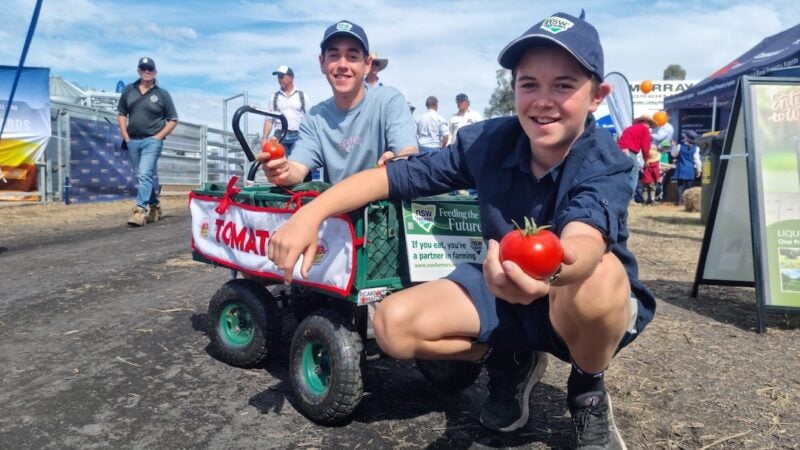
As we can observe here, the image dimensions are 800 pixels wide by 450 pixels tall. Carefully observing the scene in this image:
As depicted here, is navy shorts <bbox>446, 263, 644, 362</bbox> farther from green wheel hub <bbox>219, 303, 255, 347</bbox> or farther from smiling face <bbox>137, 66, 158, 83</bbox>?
smiling face <bbox>137, 66, 158, 83</bbox>

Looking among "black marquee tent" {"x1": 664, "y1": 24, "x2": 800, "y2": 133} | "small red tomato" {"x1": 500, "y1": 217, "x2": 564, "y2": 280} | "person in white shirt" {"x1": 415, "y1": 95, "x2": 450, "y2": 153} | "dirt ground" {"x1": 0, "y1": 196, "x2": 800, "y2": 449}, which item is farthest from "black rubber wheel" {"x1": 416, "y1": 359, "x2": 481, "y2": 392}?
"person in white shirt" {"x1": 415, "y1": 95, "x2": 450, "y2": 153}

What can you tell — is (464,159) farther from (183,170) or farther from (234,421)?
(183,170)

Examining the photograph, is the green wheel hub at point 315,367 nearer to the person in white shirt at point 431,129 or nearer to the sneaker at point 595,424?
the sneaker at point 595,424

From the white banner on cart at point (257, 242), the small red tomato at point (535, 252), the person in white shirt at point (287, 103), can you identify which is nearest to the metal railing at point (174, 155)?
the person in white shirt at point (287, 103)

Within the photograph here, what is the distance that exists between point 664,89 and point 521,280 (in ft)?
93.0

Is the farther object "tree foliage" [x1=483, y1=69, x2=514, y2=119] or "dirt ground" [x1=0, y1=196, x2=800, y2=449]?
"tree foliage" [x1=483, y1=69, x2=514, y2=119]

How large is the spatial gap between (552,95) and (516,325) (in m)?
0.82

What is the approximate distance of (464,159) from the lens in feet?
7.94

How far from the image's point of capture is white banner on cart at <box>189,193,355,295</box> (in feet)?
7.77

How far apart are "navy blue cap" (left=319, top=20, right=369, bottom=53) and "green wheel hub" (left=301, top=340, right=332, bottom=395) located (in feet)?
5.12

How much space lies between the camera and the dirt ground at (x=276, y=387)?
7.56 feet

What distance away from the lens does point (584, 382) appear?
86.7 inches

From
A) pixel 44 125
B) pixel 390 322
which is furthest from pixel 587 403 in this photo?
pixel 44 125

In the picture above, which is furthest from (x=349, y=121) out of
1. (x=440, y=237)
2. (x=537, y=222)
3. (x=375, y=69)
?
(x=375, y=69)
